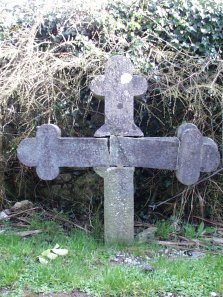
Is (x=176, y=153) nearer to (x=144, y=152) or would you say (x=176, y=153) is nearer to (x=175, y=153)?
(x=175, y=153)

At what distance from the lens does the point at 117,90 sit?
392 cm

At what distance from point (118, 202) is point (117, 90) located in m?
1.00

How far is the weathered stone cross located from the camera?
3885mm

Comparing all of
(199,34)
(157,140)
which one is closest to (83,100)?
(157,140)

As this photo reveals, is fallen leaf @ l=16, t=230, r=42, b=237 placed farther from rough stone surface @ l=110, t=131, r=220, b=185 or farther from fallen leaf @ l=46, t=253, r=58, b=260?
rough stone surface @ l=110, t=131, r=220, b=185

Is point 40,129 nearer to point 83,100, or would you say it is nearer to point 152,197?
point 83,100

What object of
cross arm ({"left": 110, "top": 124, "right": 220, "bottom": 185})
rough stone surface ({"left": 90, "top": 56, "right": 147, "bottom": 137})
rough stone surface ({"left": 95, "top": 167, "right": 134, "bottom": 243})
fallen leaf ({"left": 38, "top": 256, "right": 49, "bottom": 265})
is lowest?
fallen leaf ({"left": 38, "top": 256, "right": 49, "bottom": 265})

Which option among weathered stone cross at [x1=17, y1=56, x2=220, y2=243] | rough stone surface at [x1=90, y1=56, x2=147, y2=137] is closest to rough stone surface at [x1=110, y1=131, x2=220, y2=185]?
weathered stone cross at [x1=17, y1=56, x2=220, y2=243]

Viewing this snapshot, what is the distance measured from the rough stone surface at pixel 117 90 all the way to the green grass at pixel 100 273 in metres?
1.04

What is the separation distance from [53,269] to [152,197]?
186 centimetres

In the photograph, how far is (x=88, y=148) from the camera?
3.91 m

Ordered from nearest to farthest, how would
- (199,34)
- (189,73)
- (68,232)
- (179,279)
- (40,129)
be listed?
(179,279) < (40,129) < (68,232) < (189,73) < (199,34)

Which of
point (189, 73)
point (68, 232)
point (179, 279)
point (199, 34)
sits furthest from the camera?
point (199, 34)

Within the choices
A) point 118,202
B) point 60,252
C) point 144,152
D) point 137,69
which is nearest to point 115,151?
point 144,152
